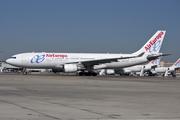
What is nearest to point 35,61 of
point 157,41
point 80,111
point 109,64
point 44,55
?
point 44,55

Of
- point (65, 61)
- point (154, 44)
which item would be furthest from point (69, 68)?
point (154, 44)

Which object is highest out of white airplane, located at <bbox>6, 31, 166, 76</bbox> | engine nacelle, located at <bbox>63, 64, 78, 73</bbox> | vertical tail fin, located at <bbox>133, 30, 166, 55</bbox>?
vertical tail fin, located at <bbox>133, 30, 166, 55</bbox>

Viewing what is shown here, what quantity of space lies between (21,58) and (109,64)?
1536cm

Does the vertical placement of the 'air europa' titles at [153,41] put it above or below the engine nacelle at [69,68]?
above

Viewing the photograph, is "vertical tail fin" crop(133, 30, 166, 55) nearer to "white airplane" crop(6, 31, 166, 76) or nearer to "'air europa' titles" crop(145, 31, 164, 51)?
"'air europa' titles" crop(145, 31, 164, 51)

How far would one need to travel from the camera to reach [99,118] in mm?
7418

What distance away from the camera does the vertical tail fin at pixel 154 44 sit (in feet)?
162

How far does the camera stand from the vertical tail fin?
49.5 m

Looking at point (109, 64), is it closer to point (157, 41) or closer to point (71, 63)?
point (71, 63)

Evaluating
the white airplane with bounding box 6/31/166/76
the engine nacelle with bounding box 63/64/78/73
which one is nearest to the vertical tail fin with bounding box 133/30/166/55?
the white airplane with bounding box 6/31/166/76

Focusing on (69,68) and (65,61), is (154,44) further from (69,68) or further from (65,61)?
(69,68)

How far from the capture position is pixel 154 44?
49875 millimetres

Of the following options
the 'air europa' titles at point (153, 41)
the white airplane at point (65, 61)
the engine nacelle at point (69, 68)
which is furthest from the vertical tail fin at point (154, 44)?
the engine nacelle at point (69, 68)

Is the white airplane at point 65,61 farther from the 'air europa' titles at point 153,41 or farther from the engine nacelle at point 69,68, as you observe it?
the 'air europa' titles at point 153,41
